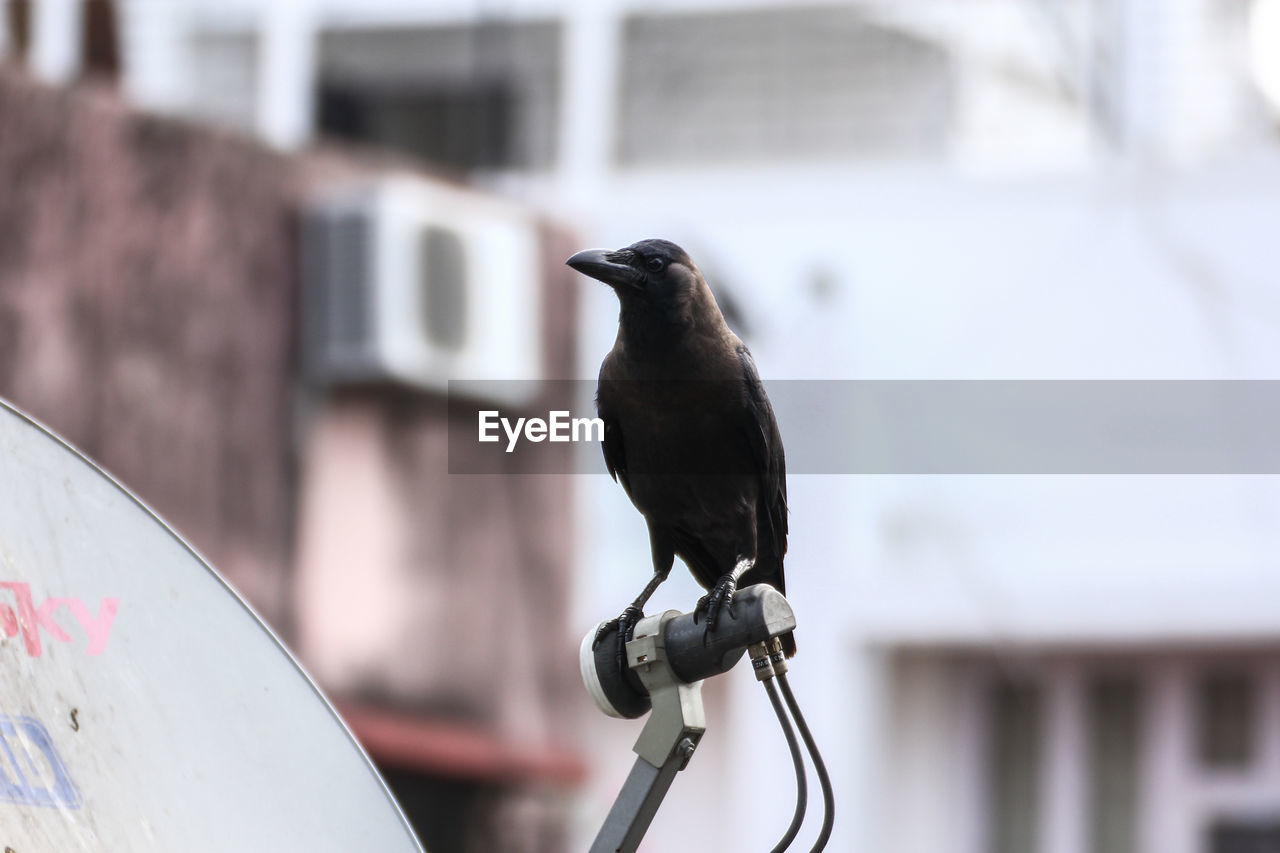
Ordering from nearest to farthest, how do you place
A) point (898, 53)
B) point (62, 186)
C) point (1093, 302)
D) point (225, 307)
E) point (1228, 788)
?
point (62, 186)
point (225, 307)
point (1093, 302)
point (1228, 788)
point (898, 53)

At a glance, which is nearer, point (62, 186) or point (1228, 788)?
point (62, 186)

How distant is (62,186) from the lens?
5.48 metres

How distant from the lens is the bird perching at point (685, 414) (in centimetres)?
167

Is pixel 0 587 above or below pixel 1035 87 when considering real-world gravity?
below

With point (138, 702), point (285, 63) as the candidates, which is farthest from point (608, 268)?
point (285, 63)

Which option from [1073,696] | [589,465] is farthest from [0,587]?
[1073,696]

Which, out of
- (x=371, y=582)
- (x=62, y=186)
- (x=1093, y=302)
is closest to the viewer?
(x=62, y=186)

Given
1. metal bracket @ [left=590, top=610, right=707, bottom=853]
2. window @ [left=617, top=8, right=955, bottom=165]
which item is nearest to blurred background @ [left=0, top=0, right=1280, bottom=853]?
Answer: window @ [left=617, top=8, right=955, bottom=165]

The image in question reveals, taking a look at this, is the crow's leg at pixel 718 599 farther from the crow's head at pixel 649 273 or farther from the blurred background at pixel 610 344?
the blurred background at pixel 610 344

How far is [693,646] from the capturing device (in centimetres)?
150

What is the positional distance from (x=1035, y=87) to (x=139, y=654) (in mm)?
8027

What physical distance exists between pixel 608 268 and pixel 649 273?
0.04 metres

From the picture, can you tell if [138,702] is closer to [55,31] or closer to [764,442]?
[764,442]

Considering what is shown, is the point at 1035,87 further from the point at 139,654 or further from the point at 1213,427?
the point at 139,654
